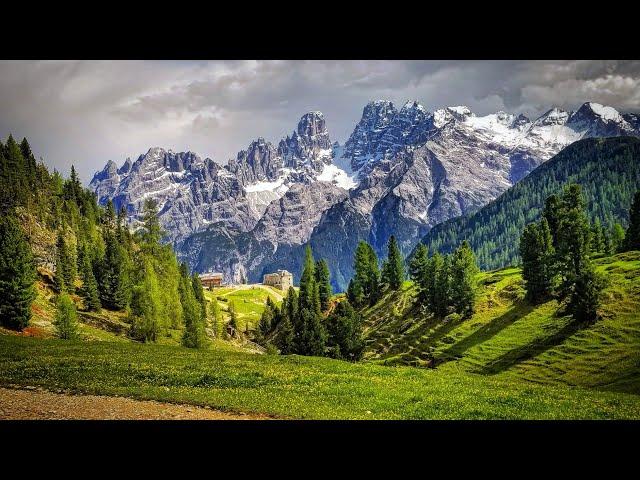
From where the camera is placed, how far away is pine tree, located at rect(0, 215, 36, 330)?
56.5 metres

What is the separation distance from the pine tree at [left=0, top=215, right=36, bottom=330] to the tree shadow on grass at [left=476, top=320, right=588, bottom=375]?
58.5 meters

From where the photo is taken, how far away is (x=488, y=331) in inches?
3268

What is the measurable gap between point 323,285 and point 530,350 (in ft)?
258

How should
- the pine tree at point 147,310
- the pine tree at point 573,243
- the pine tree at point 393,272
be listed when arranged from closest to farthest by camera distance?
the pine tree at point 147,310 → the pine tree at point 573,243 → the pine tree at point 393,272

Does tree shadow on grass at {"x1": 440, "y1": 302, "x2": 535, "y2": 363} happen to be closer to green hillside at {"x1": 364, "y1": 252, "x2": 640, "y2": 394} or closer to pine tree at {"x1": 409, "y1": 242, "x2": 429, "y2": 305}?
green hillside at {"x1": 364, "y1": 252, "x2": 640, "y2": 394}

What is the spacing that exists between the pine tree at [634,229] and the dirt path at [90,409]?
334ft

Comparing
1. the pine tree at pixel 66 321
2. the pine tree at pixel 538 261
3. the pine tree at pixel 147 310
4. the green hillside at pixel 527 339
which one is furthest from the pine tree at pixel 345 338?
the pine tree at pixel 66 321

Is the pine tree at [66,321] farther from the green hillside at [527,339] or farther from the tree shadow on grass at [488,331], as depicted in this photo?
the tree shadow on grass at [488,331]

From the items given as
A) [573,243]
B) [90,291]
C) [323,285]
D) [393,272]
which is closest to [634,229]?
[573,243]

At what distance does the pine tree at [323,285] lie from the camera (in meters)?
139

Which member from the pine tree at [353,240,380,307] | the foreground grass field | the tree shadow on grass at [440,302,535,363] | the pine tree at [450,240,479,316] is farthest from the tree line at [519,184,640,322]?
the pine tree at [353,240,380,307]
